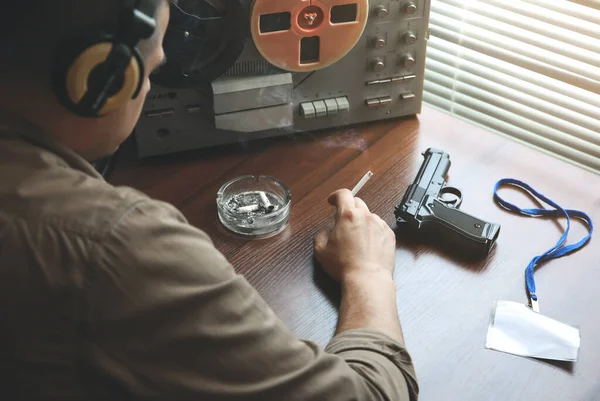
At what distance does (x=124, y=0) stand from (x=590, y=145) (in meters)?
1.00

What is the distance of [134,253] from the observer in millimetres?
592

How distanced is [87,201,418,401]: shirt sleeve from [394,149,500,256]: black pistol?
37cm

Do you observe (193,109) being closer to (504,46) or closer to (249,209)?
(249,209)

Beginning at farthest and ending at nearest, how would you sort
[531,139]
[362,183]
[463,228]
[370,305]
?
[531,139] < [362,183] < [463,228] < [370,305]

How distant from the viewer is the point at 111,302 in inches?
22.7

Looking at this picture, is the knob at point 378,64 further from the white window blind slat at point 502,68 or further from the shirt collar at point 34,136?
the shirt collar at point 34,136

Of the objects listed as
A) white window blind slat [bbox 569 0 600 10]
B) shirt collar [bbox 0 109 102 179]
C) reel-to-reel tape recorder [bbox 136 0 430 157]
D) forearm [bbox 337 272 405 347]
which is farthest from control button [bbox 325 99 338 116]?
shirt collar [bbox 0 109 102 179]

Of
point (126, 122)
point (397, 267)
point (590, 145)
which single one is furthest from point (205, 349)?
point (590, 145)

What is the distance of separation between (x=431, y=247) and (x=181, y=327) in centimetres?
49

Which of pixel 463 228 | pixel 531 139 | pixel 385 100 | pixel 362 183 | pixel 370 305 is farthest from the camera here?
pixel 531 139

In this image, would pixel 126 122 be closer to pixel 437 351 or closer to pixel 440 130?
pixel 437 351

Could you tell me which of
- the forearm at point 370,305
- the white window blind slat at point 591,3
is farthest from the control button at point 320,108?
the white window blind slat at point 591,3

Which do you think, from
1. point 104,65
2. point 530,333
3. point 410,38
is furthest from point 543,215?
point 104,65

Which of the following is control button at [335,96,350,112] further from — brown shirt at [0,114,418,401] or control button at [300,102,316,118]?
brown shirt at [0,114,418,401]
